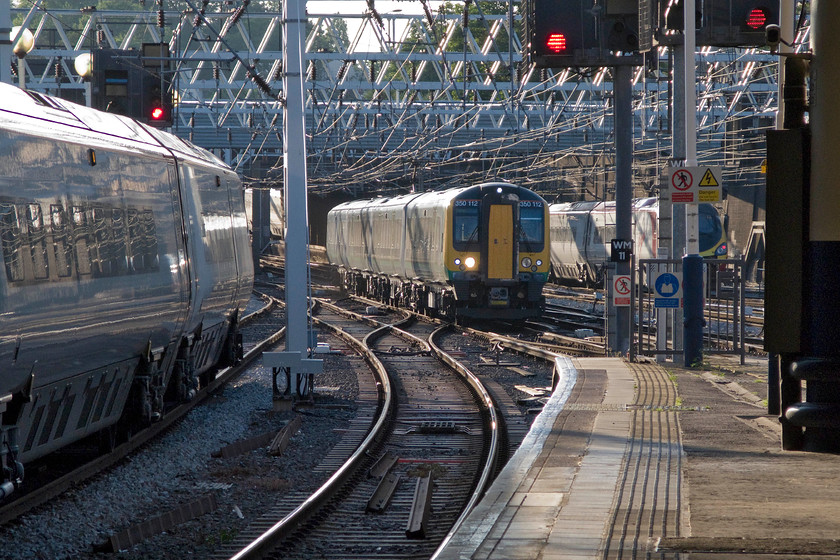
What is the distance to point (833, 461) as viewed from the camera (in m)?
8.51

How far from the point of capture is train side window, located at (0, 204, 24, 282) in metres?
7.28

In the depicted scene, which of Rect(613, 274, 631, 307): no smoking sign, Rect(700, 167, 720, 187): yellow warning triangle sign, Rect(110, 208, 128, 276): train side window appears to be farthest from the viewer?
Rect(613, 274, 631, 307): no smoking sign

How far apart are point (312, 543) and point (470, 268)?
62.7ft

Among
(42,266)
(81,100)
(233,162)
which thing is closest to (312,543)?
(42,266)

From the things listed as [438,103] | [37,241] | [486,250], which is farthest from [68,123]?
[438,103]

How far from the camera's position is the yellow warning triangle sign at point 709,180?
48.9ft

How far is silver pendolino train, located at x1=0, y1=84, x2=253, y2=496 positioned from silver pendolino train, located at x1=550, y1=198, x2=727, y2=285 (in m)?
24.9

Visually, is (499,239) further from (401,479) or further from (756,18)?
(401,479)

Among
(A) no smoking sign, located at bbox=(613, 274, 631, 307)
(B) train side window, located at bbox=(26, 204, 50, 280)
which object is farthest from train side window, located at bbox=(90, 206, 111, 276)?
(A) no smoking sign, located at bbox=(613, 274, 631, 307)

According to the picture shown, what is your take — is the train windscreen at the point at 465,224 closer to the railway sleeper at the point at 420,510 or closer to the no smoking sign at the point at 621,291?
the no smoking sign at the point at 621,291

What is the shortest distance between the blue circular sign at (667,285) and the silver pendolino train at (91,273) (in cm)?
607

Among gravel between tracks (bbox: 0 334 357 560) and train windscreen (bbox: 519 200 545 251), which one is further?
train windscreen (bbox: 519 200 545 251)

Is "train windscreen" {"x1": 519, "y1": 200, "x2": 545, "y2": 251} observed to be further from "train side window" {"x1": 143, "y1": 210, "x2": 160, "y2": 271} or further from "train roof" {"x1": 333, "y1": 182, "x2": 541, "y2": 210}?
"train side window" {"x1": 143, "y1": 210, "x2": 160, "y2": 271}

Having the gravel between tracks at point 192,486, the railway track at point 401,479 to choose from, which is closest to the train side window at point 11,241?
the gravel between tracks at point 192,486
